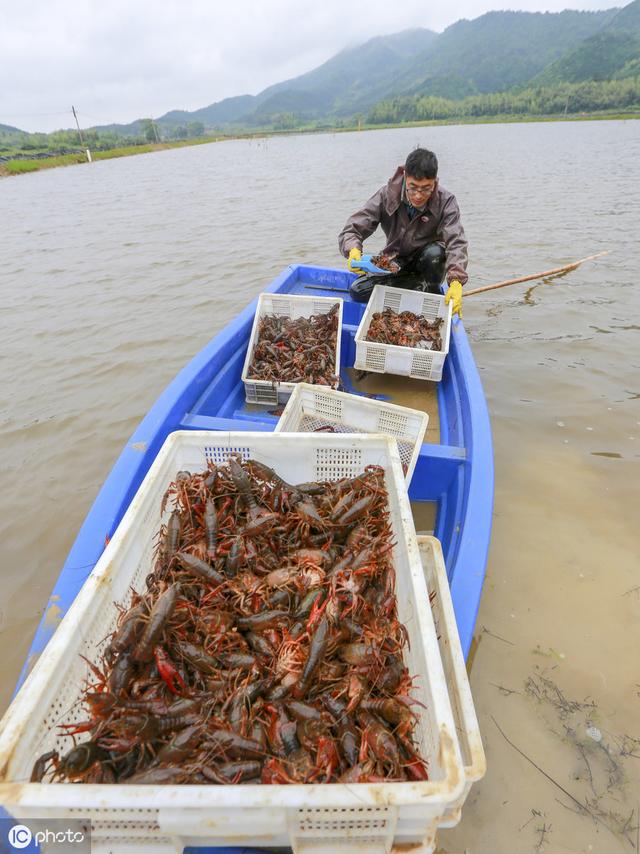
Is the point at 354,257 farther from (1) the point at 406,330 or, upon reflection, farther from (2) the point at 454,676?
(2) the point at 454,676

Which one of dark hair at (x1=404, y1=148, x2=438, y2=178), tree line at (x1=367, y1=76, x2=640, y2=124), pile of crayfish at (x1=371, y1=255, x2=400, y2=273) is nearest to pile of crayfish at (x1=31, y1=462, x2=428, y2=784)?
dark hair at (x1=404, y1=148, x2=438, y2=178)

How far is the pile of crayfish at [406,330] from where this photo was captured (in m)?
5.30

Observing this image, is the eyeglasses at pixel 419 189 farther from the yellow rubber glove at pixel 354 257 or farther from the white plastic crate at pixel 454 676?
the white plastic crate at pixel 454 676

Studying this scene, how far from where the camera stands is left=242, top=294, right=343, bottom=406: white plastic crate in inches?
187

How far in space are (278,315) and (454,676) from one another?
190 inches

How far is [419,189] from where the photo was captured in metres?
5.21

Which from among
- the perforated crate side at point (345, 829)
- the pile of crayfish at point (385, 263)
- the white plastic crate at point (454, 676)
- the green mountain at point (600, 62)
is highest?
the green mountain at point (600, 62)

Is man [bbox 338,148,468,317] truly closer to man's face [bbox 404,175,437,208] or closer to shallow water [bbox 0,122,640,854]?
man's face [bbox 404,175,437,208]

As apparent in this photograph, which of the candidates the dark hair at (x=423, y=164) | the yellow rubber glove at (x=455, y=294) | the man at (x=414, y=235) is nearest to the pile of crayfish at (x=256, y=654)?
the yellow rubber glove at (x=455, y=294)

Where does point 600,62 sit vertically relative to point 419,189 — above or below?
above

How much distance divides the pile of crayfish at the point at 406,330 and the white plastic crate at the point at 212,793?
3.61 metres

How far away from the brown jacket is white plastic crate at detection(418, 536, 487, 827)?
4.01 meters

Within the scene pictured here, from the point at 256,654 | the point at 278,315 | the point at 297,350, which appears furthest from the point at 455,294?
the point at 256,654

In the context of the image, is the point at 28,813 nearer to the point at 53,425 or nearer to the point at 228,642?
the point at 228,642
